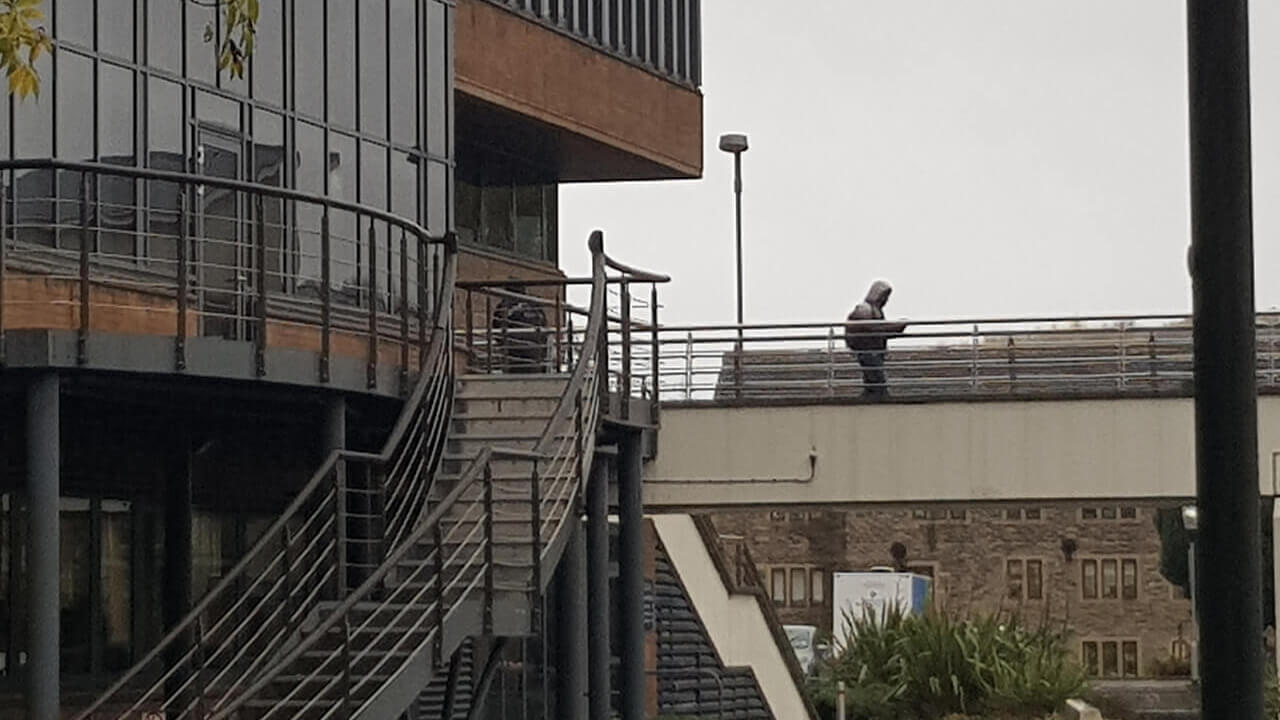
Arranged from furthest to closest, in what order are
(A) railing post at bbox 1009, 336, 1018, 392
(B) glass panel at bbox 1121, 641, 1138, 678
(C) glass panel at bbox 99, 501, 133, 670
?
(B) glass panel at bbox 1121, 641, 1138, 678 < (A) railing post at bbox 1009, 336, 1018, 392 < (C) glass panel at bbox 99, 501, 133, 670

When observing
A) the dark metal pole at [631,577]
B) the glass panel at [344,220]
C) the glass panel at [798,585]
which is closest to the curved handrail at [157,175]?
the glass panel at [344,220]

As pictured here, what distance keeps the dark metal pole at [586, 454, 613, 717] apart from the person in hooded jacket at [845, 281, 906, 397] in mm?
4593

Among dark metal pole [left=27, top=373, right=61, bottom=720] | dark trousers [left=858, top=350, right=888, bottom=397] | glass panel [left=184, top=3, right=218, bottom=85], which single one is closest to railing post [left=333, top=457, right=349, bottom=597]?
dark metal pole [left=27, top=373, right=61, bottom=720]

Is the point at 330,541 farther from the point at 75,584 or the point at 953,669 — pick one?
the point at 953,669

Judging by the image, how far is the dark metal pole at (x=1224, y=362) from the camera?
227 inches

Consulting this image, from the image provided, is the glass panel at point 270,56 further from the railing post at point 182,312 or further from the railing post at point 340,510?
the railing post at point 340,510

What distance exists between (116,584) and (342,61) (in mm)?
4961

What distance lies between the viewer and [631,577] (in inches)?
914

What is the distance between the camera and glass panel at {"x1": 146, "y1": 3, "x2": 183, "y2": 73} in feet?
65.5

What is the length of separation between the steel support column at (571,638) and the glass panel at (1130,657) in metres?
58.5

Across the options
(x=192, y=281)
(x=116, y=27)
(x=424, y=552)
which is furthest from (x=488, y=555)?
(x=116, y=27)

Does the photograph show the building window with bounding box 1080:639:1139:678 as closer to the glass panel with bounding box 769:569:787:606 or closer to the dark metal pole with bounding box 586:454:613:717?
the glass panel with bounding box 769:569:787:606

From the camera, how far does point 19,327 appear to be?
52.8ft

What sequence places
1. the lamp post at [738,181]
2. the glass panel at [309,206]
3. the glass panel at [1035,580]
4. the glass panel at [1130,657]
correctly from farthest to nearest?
1. the glass panel at [1035,580]
2. the glass panel at [1130,657]
3. the lamp post at [738,181]
4. the glass panel at [309,206]
